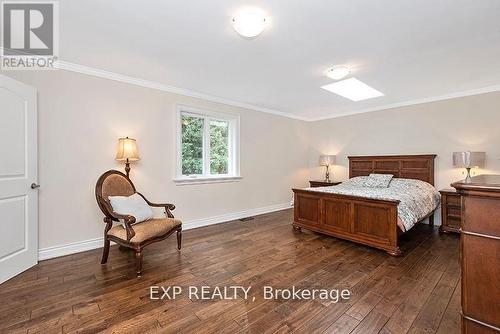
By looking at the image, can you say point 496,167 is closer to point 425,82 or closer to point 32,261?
point 425,82

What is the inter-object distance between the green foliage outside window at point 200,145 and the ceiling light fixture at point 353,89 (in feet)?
6.91

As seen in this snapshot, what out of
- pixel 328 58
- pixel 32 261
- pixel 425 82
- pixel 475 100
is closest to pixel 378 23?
pixel 328 58

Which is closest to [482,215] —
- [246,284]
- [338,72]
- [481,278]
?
[481,278]

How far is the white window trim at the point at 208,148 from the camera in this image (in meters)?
3.87

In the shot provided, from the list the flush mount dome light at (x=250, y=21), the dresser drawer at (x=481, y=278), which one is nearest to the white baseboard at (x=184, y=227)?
the flush mount dome light at (x=250, y=21)

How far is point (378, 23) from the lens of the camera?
2059 millimetres

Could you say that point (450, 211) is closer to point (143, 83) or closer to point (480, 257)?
point (480, 257)

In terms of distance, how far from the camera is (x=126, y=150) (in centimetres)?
307

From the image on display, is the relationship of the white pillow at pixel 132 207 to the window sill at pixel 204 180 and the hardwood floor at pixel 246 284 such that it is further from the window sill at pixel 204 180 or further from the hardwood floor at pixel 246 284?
the window sill at pixel 204 180

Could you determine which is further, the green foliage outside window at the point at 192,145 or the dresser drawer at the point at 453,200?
the green foliage outside window at the point at 192,145

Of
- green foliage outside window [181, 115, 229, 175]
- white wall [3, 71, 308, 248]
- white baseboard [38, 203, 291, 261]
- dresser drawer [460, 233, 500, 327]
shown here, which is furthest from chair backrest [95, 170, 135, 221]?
dresser drawer [460, 233, 500, 327]

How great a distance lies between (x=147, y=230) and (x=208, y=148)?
2168 millimetres

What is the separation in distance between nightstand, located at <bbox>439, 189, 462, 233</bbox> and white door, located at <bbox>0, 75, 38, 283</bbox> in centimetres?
569

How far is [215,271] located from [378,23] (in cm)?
286
